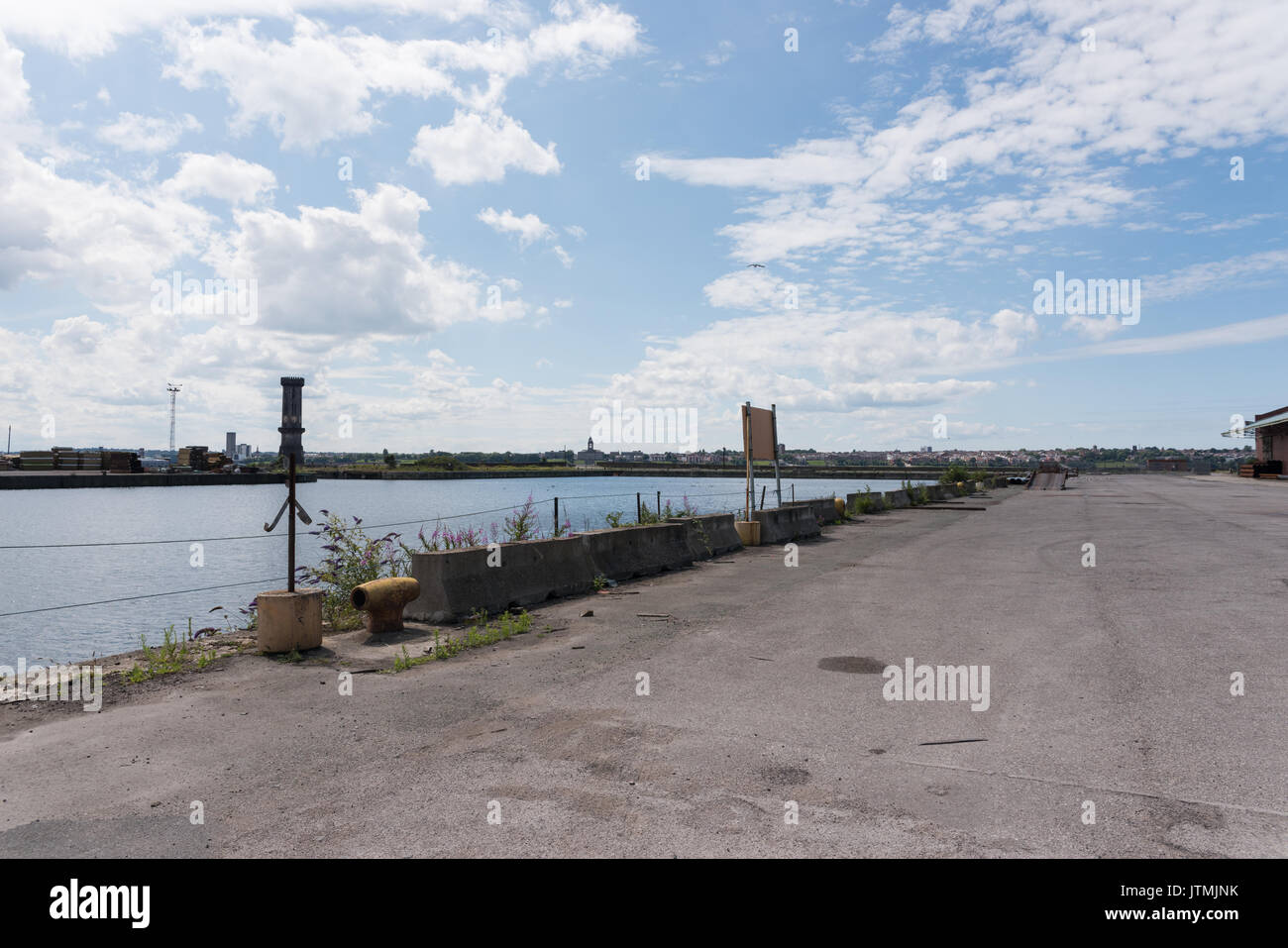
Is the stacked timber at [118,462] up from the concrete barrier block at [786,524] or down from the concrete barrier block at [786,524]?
up

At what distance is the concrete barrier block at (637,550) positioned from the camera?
13914 millimetres

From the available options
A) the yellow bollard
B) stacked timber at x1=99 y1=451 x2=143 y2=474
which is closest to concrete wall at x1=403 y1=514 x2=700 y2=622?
the yellow bollard

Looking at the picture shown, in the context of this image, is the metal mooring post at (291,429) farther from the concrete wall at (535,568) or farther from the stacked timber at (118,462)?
the stacked timber at (118,462)

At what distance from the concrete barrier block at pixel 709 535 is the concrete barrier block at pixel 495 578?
4.39 m

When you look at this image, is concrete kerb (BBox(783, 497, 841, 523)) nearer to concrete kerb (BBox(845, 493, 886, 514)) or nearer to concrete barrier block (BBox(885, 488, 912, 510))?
concrete kerb (BBox(845, 493, 886, 514))

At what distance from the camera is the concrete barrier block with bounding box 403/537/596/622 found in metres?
10.5

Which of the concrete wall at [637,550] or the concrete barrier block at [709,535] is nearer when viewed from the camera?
the concrete wall at [637,550]

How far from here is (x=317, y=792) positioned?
16.2 ft

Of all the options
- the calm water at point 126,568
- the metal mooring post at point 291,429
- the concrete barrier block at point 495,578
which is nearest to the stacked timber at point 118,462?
the calm water at point 126,568

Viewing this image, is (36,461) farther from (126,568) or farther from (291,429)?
(291,429)

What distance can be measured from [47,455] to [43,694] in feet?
416

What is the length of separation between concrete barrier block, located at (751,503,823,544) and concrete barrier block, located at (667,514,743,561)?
1.33 metres

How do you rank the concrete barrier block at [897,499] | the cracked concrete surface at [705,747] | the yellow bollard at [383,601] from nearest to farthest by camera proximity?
the cracked concrete surface at [705,747] → the yellow bollard at [383,601] → the concrete barrier block at [897,499]
